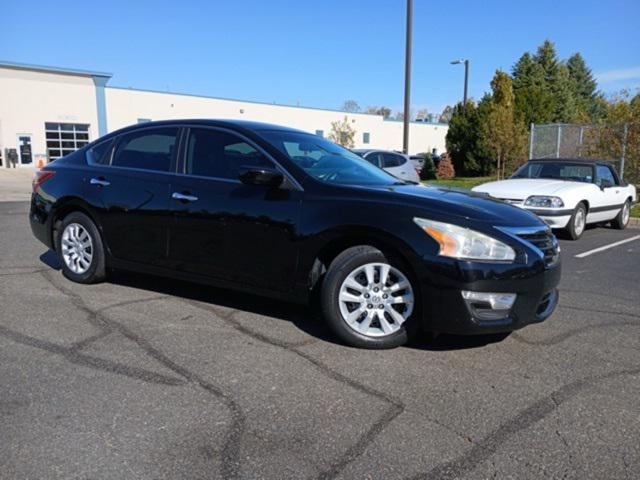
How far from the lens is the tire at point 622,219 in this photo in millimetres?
11203

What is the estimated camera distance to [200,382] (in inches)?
135

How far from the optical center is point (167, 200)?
486cm

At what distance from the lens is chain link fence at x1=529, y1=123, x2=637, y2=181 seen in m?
16.4

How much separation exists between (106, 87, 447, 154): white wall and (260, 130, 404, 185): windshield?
2684 cm

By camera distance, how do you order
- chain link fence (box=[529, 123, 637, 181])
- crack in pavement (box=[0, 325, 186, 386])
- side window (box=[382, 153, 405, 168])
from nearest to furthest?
crack in pavement (box=[0, 325, 186, 386]) → side window (box=[382, 153, 405, 168]) → chain link fence (box=[529, 123, 637, 181])

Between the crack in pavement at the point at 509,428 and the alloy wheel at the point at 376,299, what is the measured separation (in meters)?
1.05

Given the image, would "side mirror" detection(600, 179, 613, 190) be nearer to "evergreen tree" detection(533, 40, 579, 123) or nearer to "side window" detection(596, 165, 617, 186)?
"side window" detection(596, 165, 617, 186)

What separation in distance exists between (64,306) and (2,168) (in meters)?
34.6

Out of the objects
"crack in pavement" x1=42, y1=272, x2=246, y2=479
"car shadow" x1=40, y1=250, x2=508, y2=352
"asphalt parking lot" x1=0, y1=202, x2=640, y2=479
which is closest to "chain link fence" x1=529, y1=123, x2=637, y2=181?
"asphalt parking lot" x1=0, y1=202, x2=640, y2=479

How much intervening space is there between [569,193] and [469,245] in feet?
21.2

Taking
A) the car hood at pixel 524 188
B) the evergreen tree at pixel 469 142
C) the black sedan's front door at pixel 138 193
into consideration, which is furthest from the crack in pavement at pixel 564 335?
the evergreen tree at pixel 469 142

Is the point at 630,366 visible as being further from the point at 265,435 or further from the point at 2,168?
the point at 2,168

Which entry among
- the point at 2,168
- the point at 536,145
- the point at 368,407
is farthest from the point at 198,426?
the point at 2,168

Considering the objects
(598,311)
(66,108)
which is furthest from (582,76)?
(598,311)
